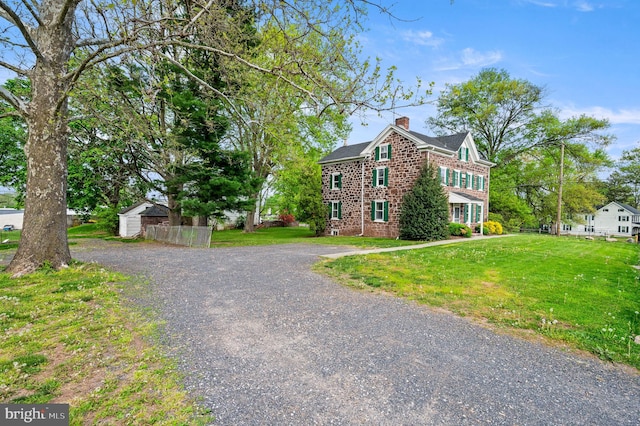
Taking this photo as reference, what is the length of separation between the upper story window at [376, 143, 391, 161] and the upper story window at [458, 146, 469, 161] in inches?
212

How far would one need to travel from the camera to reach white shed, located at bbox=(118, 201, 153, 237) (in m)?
24.0

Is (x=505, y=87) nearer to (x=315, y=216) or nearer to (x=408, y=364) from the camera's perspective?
(x=315, y=216)

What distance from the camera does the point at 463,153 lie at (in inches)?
886

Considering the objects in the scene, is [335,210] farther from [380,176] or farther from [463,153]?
[463,153]

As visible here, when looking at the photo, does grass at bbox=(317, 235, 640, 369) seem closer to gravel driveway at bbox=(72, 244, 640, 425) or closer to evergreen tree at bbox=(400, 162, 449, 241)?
gravel driveway at bbox=(72, 244, 640, 425)

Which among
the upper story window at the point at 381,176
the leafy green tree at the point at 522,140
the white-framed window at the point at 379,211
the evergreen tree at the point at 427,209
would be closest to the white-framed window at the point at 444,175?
the evergreen tree at the point at 427,209

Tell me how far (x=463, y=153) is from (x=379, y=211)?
778 cm

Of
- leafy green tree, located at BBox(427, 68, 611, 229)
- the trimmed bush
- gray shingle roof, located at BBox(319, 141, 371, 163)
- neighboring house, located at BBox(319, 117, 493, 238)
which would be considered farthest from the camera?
leafy green tree, located at BBox(427, 68, 611, 229)

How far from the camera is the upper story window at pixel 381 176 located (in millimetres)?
21156

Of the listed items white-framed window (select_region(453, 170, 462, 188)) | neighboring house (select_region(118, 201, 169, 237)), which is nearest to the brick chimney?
white-framed window (select_region(453, 170, 462, 188))

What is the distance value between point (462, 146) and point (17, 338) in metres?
24.2

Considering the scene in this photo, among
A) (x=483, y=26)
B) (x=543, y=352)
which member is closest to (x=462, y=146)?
(x=483, y=26)

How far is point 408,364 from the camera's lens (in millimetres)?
3357

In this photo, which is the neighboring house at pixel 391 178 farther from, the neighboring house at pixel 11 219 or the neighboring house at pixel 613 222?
the neighboring house at pixel 11 219
